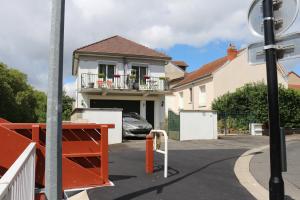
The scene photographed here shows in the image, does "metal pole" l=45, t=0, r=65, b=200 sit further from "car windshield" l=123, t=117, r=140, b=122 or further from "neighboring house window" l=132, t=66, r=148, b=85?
"neighboring house window" l=132, t=66, r=148, b=85

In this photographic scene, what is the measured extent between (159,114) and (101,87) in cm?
551

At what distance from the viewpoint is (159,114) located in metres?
34.4

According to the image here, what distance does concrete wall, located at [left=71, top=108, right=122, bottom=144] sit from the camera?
858 inches

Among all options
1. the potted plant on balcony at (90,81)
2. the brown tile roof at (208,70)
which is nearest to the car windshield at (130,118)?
the potted plant on balcony at (90,81)

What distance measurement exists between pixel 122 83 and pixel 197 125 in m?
11.2

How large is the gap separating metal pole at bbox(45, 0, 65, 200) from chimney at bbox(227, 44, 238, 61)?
31.7m

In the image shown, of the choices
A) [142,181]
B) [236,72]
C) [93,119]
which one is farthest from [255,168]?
[236,72]

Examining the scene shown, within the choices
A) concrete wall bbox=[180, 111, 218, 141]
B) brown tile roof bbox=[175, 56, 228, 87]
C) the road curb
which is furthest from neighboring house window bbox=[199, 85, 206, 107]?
the road curb

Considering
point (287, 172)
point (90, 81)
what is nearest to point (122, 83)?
point (90, 81)

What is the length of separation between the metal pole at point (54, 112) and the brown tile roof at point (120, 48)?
1055 inches

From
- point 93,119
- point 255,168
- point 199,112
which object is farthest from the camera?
point 199,112

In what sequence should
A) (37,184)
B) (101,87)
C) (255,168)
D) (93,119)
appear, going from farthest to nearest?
(101,87)
(93,119)
(255,168)
(37,184)

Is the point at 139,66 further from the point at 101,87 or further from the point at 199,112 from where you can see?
the point at 199,112

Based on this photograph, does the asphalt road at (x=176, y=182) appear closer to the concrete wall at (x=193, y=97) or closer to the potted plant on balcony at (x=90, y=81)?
the potted plant on balcony at (x=90, y=81)
